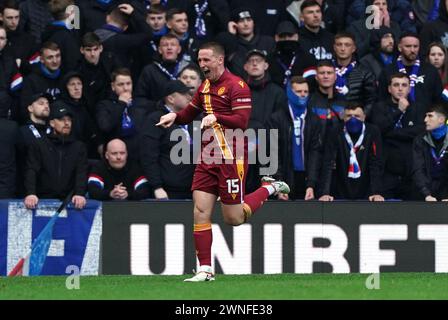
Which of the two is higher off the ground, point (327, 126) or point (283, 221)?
point (327, 126)

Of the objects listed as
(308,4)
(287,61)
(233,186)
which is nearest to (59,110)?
(287,61)

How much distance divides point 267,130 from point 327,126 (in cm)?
77

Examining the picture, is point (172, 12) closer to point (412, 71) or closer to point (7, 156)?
point (7, 156)

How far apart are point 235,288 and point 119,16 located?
6499 mm

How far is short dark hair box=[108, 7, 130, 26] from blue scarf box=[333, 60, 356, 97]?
2805 millimetres

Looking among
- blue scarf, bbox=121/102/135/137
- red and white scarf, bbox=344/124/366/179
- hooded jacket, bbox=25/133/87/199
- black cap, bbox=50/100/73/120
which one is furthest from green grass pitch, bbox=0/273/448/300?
blue scarf, bbox=121/102/135/137

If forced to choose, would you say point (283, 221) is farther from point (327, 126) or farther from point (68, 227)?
point (68, 227)

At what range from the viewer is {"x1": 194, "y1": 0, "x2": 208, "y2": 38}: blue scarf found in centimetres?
1655

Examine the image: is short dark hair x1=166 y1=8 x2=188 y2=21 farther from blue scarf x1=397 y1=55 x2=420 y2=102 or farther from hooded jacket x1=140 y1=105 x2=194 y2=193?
blue scarf x1=397 y1=55 x2=420 y2=102

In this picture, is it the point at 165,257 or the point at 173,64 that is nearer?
the point at 165,257

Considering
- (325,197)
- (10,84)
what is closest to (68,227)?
(10,84)

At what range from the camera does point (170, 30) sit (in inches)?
639

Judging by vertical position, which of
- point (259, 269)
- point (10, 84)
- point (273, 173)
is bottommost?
point (259, 269)

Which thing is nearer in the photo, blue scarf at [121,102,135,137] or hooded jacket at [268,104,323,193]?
hooded jacket at [268,104,323,193]
